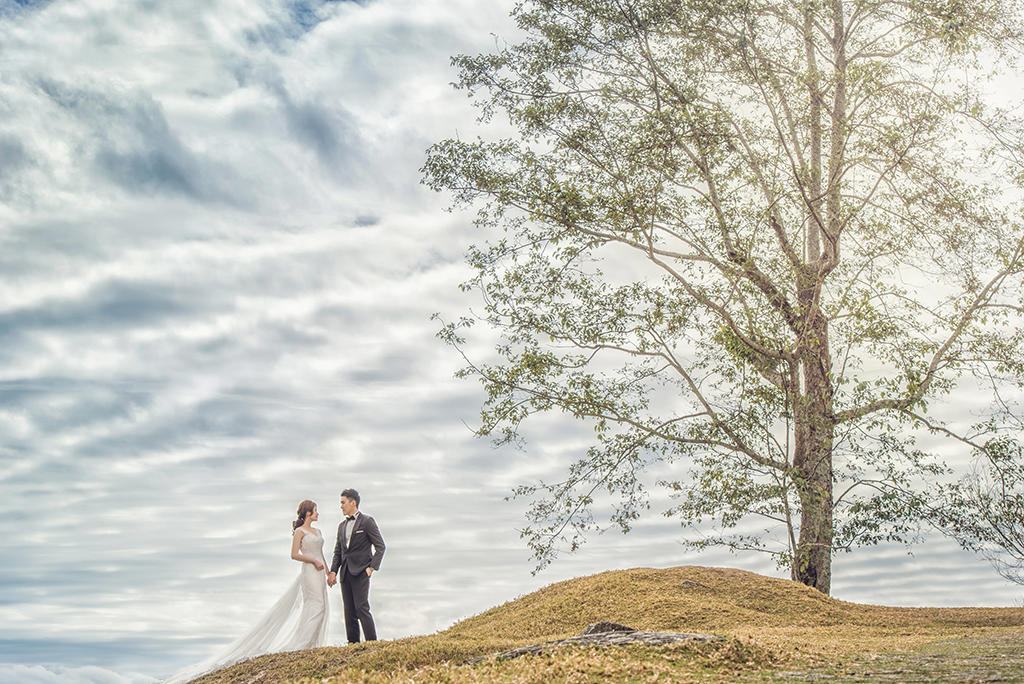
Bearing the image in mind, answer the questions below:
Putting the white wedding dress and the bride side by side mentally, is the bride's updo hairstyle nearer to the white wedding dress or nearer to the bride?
the bride

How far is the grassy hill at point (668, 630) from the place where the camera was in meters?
7.44

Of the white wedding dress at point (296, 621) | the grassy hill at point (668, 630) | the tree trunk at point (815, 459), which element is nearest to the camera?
the grassy hill at point (668, 630)

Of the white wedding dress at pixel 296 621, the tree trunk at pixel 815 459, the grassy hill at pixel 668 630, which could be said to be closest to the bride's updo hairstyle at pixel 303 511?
the white wedding dress at pixel 296 621

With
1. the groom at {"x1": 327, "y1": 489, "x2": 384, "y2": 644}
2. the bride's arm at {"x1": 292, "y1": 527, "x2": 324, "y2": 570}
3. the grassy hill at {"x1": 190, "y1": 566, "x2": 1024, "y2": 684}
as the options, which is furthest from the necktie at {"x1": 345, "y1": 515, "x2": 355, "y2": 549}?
the grassy hill at {"x1": 190, "y1": 566, "x2": 1024, "y2": 684}

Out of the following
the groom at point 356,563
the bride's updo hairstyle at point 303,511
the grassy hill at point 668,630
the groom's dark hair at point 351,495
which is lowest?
the grassy hill at point 668,630

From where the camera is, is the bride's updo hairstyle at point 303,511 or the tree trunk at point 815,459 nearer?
the bride's updo hairstyle at point 303,511

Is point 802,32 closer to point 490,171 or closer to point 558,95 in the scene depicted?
point 558,95

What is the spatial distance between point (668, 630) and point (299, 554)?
516 centimetres

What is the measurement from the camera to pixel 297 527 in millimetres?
11625

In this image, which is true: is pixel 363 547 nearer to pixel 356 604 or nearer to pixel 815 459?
pixel 356 604

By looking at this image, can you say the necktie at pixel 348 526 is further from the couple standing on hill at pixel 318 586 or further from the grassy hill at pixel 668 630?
the grassy hill at pixel 668 630

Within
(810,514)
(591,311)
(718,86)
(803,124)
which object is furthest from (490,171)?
(810,514)

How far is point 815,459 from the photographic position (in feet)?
50.8

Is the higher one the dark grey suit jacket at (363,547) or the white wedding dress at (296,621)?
the dark grey suit jacket at (363,547)
